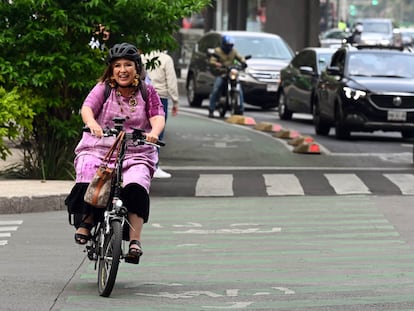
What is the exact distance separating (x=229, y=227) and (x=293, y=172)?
16.9 ft

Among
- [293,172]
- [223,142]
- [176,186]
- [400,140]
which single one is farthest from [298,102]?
[176,186]

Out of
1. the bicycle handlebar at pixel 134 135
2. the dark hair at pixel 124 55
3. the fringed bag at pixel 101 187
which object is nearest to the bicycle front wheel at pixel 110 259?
the fringed bag at pixel 101 187

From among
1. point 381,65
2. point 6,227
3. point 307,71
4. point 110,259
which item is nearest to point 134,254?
point 110,259

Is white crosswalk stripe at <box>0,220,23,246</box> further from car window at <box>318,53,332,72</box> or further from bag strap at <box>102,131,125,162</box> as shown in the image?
car window at <box>318,53,332,72</box>

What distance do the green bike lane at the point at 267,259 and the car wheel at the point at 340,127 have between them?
8.39 meters

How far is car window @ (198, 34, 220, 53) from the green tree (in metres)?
16.1

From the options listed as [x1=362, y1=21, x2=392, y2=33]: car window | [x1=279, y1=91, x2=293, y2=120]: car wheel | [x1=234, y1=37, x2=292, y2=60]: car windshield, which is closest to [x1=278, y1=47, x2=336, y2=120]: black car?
[x1=279, y1=91, x2=293, y2=120]: car wheel

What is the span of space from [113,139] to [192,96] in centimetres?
2415

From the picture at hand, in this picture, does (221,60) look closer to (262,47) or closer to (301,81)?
(301,81)

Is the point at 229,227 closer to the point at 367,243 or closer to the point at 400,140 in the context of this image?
the point at 367,243

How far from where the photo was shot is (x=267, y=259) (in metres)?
11.1

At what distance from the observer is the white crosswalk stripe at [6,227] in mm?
12207

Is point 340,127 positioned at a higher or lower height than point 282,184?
lower

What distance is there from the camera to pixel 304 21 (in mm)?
48281
